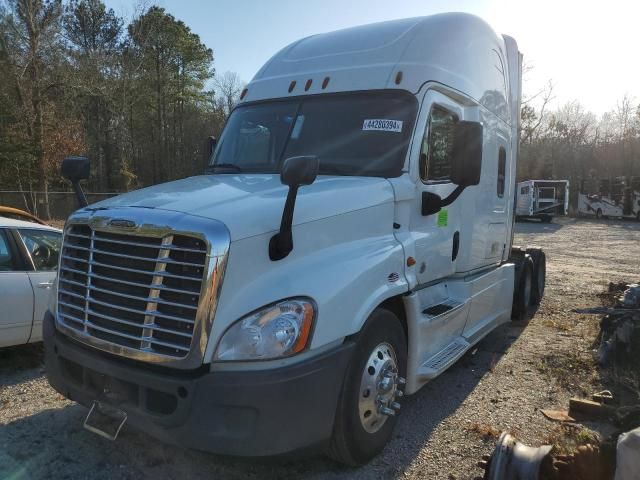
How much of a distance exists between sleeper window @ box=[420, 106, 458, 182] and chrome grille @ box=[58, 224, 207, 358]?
7.34 ft

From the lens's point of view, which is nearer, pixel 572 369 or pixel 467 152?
pixel 467 152


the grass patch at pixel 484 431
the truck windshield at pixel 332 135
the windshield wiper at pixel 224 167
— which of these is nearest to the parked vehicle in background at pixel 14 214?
the windshield wiper at pixel 224 167

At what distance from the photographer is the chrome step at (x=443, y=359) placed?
4.15 m

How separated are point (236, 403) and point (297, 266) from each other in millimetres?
853

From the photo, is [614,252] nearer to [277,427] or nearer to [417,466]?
[417,466]

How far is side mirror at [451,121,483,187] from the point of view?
13.5ft

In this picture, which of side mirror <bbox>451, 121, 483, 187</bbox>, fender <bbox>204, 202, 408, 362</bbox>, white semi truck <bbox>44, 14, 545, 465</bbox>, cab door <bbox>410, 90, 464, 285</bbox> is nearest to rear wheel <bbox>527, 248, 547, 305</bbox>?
white semi truck <bbox>44, 14, 545, 465</bbox>

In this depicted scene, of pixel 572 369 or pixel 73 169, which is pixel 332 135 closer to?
pixel 73 169

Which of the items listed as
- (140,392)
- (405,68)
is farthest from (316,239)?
(405,68)

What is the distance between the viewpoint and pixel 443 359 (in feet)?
14.9

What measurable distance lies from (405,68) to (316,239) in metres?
2.03

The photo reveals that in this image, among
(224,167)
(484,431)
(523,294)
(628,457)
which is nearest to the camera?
(628,457)

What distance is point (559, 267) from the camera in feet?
46.4

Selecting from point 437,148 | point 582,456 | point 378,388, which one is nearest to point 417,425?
point 378,388
